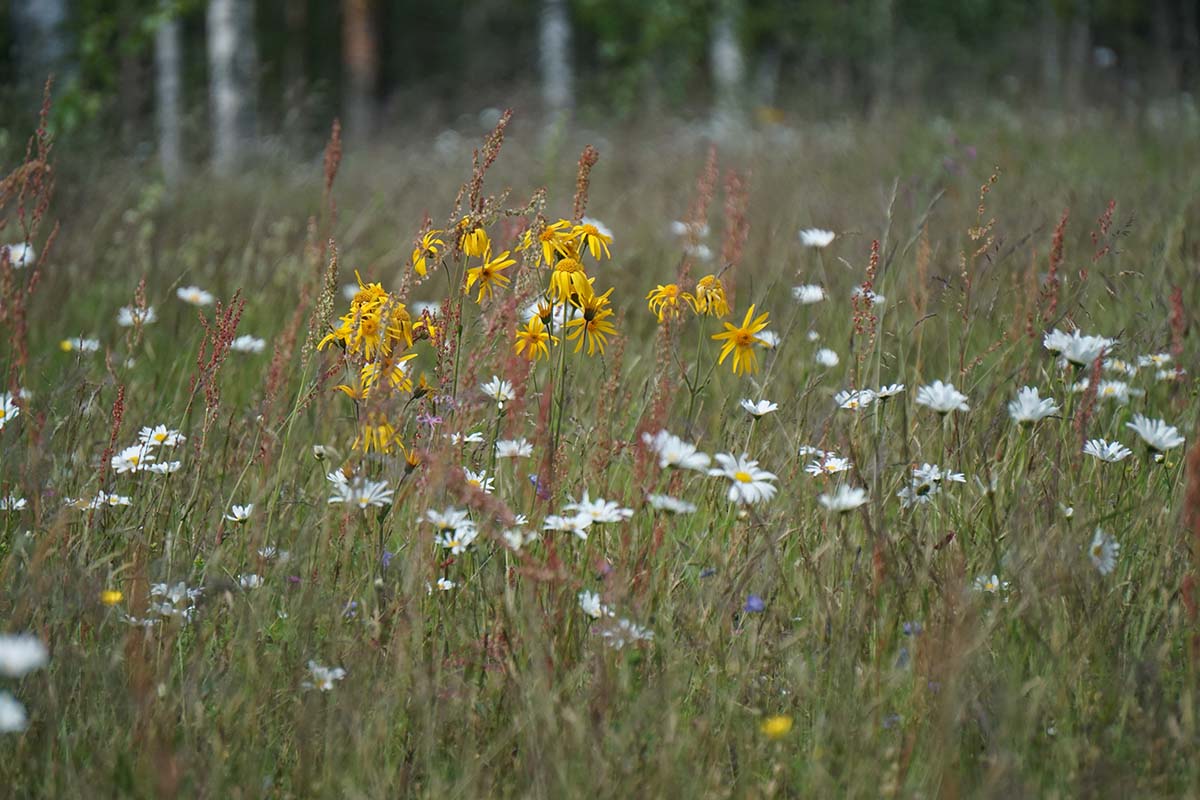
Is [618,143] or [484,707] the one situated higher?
[484,707]

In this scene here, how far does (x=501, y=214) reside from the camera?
1880 millimetres

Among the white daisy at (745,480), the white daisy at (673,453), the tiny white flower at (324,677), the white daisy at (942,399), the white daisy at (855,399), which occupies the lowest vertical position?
the tiny white flower at (324,677)

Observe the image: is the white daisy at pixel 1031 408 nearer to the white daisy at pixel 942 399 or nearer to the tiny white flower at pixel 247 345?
the white daisy at pixel 942 399

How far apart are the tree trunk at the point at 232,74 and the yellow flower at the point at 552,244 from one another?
6982mm

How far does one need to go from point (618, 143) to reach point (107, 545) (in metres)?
6.55

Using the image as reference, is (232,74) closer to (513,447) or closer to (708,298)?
(708,298)

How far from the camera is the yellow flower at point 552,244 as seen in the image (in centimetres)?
187

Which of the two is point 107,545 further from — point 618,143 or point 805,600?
point 618,143

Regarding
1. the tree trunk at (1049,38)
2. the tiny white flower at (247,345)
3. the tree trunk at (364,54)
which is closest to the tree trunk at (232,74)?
the tree trunk at (364,54)

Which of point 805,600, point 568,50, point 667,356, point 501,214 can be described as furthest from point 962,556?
point 568,50

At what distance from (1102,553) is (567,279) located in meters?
0.98

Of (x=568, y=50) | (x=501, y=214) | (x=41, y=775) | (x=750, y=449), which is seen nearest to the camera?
(x=41, y=775)

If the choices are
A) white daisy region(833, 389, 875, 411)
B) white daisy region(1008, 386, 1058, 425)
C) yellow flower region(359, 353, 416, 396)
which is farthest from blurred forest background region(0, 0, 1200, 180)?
white daisy region(1008, 386, 1058, 425)

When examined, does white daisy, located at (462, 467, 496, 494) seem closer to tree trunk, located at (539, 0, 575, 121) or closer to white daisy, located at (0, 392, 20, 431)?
white daisy, located at (0, 392, 20, 431)
